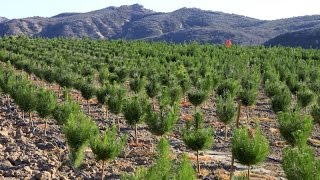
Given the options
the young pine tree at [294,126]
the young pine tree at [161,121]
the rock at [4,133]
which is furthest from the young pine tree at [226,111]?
the rock at [4,133]

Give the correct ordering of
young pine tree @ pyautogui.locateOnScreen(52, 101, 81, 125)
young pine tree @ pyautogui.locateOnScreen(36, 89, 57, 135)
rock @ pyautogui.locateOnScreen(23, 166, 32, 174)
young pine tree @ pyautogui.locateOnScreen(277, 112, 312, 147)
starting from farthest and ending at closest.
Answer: young pine tree @ pyautogui.locateOnScreen(36, 89, 57, 135) → young pine tree @ pyautogui.locateOnScreen(52, 101, 81, 125) → young pine tree @ pyautogui.locateOnScreen(277, 112, 312, 147) → rock @ pyautogui.locateOnScreen(23, 166, 32, 174)

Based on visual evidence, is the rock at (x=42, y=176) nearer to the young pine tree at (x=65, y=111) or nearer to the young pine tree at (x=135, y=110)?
the young pine tree at (x=65, y=111)

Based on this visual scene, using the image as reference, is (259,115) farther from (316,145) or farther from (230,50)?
(230,50)

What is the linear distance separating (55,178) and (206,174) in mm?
5657

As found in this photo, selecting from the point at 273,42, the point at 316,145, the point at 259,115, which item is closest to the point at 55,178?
the point at 316,145

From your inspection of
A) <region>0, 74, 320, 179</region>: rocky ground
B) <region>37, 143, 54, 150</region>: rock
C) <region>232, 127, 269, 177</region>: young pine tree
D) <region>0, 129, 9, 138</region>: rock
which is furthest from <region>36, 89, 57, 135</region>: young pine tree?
<region>232, 127, 269, 177</region>: young pine tree

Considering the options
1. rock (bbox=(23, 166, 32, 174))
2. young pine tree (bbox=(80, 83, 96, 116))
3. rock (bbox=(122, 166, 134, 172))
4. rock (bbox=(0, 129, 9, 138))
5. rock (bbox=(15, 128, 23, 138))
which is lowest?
rock (bbox=(122, 166, 134, 172))

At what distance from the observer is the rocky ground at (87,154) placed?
1574 cm

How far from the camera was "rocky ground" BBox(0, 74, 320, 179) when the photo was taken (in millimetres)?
15742

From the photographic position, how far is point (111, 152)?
50.7 feet

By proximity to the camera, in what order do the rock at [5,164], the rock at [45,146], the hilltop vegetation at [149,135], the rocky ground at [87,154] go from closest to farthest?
the hilltop vegetation at [149,135]
the rock at [5,164]
the rocky ground at [87,154]
the rock at [45,146]

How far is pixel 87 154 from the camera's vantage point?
18875 millimetres

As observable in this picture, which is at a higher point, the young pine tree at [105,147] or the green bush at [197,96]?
the young pine tree at [105,147]

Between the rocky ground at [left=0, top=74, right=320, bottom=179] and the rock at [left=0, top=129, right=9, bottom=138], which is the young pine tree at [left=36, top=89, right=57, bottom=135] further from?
the rock at [left=0, top=129, right=9, bottom=138]
